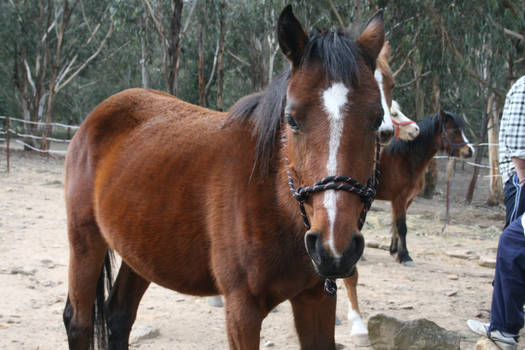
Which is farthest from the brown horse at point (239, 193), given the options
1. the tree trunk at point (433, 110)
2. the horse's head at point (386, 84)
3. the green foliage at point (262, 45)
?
the tree trunk at point (433, 110)

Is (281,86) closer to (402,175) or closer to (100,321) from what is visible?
(100,321)

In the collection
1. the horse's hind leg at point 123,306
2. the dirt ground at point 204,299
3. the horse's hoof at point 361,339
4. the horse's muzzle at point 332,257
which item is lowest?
the dirt ground at point 204,299

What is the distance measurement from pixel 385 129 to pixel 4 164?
15.3 m

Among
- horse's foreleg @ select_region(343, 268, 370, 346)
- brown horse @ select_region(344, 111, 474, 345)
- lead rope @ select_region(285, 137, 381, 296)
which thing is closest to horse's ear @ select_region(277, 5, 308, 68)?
lead rope @ select_region(285, 137, 381, 296)

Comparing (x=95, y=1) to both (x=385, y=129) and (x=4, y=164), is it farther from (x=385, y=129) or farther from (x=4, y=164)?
(x=385, y=129)

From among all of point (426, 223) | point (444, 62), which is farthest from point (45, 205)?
point (444, 62)

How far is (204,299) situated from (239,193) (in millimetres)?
3058

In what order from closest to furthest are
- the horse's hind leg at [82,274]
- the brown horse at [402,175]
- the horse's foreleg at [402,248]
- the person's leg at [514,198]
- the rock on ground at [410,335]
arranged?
the horse's hind leg at [82,274], the person's leg at [514,198], the rock on ground at [410,335], the horse's foreleg at [402,248], the brown horse at [402,175]

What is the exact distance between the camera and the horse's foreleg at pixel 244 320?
1900 millimetres

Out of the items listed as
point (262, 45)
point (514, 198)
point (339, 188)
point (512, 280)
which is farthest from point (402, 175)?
point (262, 45)

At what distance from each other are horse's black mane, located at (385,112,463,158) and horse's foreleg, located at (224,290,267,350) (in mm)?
5531

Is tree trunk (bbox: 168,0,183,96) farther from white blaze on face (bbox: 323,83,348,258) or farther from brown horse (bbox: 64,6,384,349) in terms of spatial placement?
white blaze on face (bbox: 323,83,348,258)

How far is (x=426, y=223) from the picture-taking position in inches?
403

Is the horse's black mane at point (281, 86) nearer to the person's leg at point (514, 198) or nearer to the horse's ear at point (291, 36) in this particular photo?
the horse's ear at point (291, 36)
